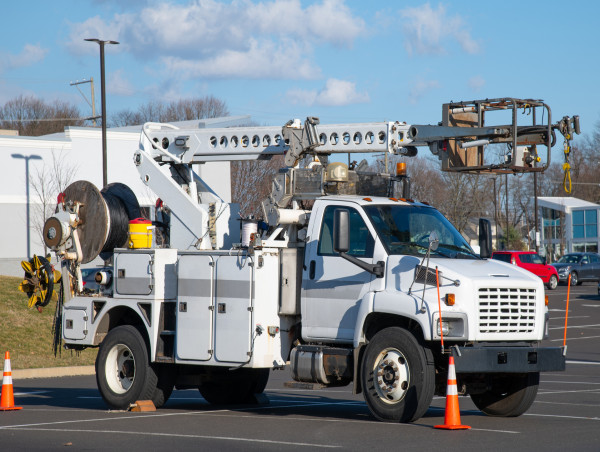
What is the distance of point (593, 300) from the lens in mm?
38969

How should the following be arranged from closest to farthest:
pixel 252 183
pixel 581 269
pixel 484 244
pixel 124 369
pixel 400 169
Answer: pixel 484 244 → pixel 400 169 → pixel 124 369 → pixel 252 183 → pixel 581 269

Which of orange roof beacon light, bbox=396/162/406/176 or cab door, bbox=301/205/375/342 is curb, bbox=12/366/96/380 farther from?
orange roof beacon light, bbox=396/162/406/176

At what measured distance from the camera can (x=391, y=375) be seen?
10.4m

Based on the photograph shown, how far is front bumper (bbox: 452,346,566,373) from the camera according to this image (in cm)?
1001

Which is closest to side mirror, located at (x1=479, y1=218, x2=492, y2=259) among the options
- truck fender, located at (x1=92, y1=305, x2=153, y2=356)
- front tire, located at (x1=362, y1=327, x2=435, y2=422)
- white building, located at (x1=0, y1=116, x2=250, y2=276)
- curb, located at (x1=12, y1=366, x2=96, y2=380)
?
front tire, located at (x1=362, y1=327, x2=435, y2=422)

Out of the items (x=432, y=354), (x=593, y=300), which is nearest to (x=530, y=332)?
(x=432, y=354)

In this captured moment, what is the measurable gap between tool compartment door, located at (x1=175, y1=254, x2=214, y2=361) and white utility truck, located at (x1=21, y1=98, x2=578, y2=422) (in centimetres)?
2

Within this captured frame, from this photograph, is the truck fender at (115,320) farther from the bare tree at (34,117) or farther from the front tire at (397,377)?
the bare tree at (34,117)

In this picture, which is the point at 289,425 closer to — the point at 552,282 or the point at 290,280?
the point at 290,280

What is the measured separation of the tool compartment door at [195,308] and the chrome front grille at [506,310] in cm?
353

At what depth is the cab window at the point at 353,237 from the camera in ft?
36.6

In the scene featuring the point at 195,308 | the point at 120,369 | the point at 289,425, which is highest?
the point at 195,308

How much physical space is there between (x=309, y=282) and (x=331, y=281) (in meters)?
0.35

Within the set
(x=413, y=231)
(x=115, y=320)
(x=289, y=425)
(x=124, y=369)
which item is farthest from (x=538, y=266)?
(x=289, y=425)
